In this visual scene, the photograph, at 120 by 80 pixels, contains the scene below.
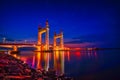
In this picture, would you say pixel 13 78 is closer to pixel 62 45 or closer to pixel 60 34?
pixel 62 45

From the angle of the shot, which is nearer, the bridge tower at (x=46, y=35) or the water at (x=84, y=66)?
the water at (x=84, y=66)

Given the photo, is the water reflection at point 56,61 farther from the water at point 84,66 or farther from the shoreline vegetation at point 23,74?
the shoreline vegetation at point 23,74

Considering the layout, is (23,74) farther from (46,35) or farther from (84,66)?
(46,35)

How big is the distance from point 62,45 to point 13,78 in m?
78.5

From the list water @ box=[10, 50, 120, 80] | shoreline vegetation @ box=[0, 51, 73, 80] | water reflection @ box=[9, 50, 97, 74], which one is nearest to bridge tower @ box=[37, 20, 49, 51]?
water reflection @ box=[9, 50, 97, 74]

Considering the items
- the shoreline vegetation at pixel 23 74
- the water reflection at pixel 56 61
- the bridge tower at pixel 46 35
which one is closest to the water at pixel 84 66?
the water reflection at pixel 56 61

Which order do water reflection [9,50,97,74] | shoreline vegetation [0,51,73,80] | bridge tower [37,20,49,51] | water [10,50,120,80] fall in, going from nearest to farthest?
shoreline vegetation [0,51,73,80], water [10,50,120,80], water reflection [9,50,97,74], bridge tower [37,20,49,51]

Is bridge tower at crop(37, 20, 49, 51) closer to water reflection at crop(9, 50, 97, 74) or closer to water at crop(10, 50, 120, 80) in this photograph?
water reflection at crop(9, 50, 97, 74)

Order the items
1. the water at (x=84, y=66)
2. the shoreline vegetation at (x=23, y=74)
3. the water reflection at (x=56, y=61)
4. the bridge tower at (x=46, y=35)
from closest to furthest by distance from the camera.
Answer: the shoreline vegetation at (x=23, y=74) < the water at (x=84, y=66) < the water reflection at (x=56, y=61) < the bridge tower at (x=46, y=35)

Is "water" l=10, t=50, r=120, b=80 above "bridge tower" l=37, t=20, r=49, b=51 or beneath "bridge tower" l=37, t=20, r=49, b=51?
beneath

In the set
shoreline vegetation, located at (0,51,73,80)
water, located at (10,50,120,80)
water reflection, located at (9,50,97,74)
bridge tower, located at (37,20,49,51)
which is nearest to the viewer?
shoreline vegetation, located at (0,51,73,80)

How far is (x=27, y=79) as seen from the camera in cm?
747

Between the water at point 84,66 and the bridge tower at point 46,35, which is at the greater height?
the bridge tower at point 46,35

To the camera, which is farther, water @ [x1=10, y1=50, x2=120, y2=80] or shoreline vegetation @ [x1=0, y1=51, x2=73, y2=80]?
water @ [x1=10, y1=50, x2=120, y2=80]
